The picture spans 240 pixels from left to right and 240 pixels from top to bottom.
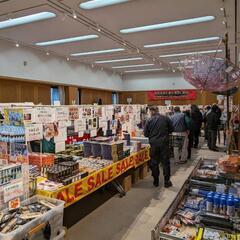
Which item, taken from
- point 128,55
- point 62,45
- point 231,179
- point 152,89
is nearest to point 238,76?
point 231,179

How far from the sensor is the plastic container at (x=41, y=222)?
1.91m

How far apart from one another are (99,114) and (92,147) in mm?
616

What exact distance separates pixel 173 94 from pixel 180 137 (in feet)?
30.8

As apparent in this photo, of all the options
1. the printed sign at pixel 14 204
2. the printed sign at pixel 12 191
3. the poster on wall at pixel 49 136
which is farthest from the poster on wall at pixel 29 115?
the printed sign at pixel 14 204

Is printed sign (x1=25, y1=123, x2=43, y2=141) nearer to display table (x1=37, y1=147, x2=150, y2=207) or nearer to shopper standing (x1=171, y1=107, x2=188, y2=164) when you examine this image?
display table (x1=37, y1=147, x2=150, y2=207)

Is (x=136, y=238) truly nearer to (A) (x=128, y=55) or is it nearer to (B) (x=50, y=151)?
(B) (x=50, y=151)

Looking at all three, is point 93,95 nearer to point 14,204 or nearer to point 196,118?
point 196,118

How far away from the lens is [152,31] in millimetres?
6879

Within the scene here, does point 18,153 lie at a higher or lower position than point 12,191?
higher

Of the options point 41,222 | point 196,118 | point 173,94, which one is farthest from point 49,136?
point 173,94

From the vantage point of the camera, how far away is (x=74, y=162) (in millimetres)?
3404

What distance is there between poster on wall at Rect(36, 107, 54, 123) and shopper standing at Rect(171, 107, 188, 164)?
415 cm

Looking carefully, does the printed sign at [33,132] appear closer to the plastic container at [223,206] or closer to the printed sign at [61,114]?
the printed sign at [61,114]

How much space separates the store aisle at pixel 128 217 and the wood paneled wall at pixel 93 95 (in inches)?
358
